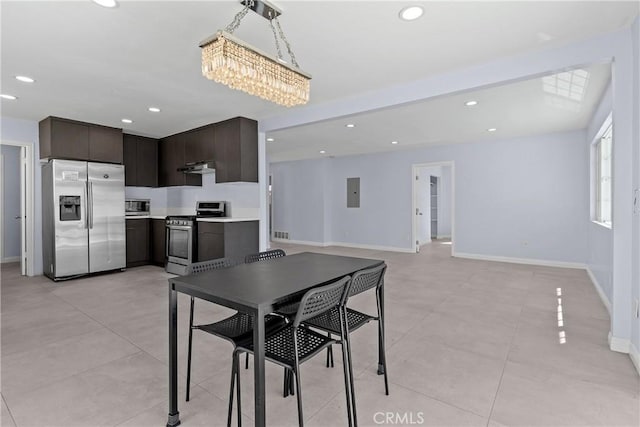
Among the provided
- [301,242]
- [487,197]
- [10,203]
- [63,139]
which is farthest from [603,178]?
[10,203]

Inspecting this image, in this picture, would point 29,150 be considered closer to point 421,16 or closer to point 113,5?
point 113,5

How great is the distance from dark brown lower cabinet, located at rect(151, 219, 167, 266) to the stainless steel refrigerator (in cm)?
57

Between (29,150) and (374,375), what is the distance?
20.2ft

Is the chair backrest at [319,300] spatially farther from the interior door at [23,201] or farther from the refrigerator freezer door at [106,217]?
A: the interior door at [23,201]

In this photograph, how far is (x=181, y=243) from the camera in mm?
5449

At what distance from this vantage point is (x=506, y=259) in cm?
657

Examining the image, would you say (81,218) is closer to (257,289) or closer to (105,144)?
A: (105,144)

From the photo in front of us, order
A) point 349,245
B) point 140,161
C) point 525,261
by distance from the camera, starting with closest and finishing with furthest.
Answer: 1. point 140,161
2. point 525,261
3. point 349,245

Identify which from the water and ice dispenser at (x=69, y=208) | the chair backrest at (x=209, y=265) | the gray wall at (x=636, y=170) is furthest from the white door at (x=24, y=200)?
the gray wall at (x=636, y=170)

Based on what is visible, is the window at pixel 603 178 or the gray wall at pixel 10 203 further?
the gray wall at pixel 10 203

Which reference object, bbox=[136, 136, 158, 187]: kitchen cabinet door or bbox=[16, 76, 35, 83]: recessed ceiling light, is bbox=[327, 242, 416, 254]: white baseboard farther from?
bbox=[16, 76, 35, 83]: recessed ceiling light

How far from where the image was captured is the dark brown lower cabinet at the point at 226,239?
491 cm

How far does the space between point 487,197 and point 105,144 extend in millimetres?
7188

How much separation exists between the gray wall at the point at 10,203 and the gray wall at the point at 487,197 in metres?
6.21
